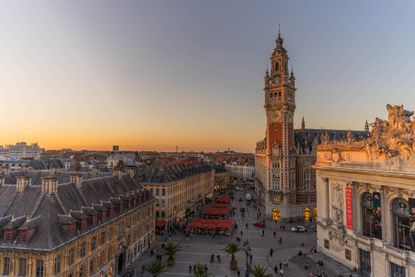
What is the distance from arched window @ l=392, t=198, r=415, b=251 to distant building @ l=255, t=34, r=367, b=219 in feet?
138

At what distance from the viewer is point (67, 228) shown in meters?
31.6

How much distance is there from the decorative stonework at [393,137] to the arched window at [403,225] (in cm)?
532

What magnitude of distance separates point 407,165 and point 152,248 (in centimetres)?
4111

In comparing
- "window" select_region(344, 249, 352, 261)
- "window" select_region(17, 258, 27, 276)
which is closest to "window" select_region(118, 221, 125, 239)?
"window" select_region(17, 258, 27, 276)

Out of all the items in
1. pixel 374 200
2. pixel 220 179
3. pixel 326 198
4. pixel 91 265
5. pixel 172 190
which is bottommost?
pixel 91 265

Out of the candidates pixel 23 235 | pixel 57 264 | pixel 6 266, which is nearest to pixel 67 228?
pixel 57 264

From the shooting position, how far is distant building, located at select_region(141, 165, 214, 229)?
233 ft

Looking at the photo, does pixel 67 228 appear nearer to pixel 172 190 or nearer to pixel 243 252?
pixel 243 252

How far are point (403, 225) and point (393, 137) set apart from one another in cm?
1057

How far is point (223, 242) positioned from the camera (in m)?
59.8

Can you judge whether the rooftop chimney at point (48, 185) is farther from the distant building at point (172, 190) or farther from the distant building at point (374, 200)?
the distant building at point (374, 200)

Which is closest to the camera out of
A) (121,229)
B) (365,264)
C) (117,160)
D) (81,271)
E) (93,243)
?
(81,271)

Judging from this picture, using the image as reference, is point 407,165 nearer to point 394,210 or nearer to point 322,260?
point 394,210

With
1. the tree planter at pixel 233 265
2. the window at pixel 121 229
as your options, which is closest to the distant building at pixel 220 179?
the tree planter at pixel 233 265
